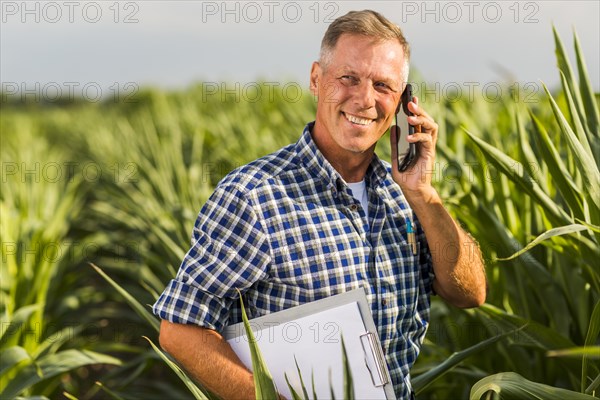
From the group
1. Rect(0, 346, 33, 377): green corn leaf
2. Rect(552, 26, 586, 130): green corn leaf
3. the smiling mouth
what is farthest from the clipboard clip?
Rect(0, 346, 33, 377): green corn leaf

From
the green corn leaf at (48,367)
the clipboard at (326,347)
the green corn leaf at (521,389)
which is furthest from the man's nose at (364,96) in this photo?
the green corn leaf at (48,367)

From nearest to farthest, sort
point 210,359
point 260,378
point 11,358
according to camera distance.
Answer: point 260,378
point 210,359
point 11,358

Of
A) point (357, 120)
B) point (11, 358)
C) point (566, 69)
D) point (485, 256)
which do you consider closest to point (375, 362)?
point (357, 120)

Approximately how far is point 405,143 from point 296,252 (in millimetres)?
338

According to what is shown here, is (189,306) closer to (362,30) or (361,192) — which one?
Answer: (361,192)

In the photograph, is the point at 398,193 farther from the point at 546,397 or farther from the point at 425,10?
the point at 425,10

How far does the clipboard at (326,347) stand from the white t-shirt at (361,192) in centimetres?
30

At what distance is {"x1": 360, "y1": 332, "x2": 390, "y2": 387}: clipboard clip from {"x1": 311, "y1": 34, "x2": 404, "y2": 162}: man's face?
421 millimetres

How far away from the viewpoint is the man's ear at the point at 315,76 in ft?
5.78

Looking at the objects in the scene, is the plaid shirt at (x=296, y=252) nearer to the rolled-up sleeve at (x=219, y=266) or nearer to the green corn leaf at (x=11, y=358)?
the rolled-up sleeve at (x=219, y=266)

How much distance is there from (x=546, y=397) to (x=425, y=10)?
1571 millimetres

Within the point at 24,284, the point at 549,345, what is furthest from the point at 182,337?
the point at 24,284

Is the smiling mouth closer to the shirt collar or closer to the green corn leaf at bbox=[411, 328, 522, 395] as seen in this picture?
the shirt collar

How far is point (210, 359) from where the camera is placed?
152 cm
